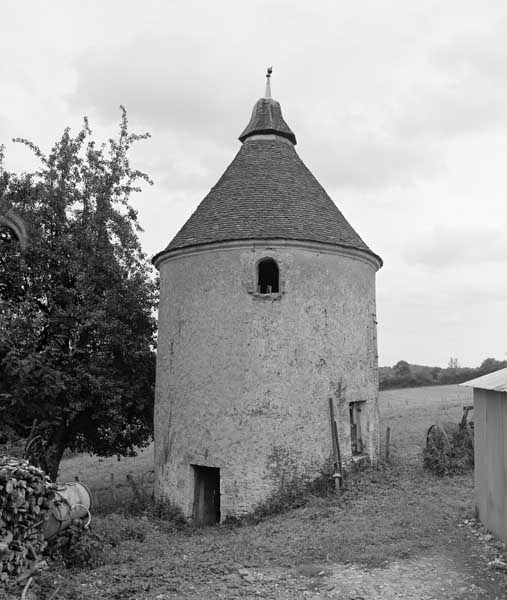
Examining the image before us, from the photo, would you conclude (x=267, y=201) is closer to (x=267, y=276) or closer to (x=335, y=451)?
(x=267, y=276)

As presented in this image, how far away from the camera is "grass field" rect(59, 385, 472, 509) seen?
17484 mm

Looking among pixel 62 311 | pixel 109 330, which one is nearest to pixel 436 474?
pixel 109 330

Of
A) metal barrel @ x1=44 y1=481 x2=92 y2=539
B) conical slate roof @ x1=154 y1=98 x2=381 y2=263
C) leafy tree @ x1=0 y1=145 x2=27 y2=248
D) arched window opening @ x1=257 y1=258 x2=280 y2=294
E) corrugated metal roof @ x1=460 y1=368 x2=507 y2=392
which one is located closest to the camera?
metal barrel @ x1=44 y1=481 x2=92 y2=539

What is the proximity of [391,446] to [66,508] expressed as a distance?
11593 millimetres

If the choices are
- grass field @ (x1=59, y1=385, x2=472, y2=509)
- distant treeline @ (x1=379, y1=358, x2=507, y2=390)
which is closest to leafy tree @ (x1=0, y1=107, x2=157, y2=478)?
grass field @ (x1=59, y1=385, x2=472, y2=509)

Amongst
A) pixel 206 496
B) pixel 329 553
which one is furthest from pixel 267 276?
pixel 329 553

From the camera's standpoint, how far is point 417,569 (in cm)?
791

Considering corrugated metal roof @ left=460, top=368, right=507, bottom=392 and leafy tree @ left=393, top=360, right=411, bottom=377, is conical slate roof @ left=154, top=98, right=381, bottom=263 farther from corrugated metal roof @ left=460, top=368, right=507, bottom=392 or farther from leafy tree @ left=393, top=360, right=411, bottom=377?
leafy tree @ left=393, top=360, right=411, bottom=377

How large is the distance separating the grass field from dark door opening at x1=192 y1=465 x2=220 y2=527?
8.96ft

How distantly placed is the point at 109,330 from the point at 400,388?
3598 centimetres

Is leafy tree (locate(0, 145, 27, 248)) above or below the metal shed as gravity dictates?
above

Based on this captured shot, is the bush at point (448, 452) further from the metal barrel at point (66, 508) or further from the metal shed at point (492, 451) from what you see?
the metal barrel at point (66, 508)

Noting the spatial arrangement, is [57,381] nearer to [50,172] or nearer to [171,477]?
[171,477]

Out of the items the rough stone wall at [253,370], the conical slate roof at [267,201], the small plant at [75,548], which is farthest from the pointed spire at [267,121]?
the small plant at [75,548]
